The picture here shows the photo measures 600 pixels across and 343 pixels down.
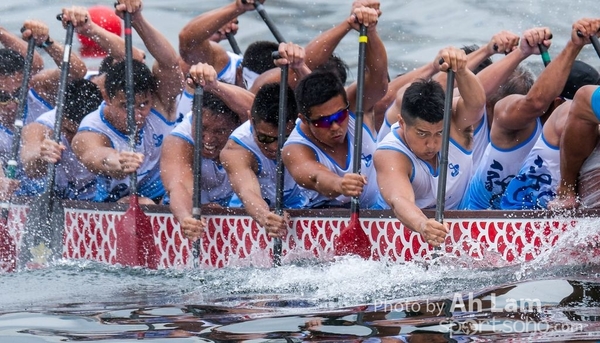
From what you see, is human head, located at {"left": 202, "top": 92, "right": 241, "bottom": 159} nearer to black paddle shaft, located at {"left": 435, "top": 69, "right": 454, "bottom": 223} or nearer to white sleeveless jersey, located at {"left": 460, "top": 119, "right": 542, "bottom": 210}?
white sleeveless jersey, located at {"left": 460, "top": 119, "right": 542, "bottom": 210}

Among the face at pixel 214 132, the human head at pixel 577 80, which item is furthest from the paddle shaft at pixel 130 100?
the human head at pixel 577 80

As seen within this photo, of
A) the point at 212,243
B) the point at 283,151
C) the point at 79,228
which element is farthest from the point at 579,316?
the point at 79,228

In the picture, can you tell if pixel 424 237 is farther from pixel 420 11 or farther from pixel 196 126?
pixel 420 11

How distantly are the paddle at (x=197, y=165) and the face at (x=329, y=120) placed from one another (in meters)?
0.64

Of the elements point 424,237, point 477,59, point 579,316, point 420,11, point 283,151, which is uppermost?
point 420,11

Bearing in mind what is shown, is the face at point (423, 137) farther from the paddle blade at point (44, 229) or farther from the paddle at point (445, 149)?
the paddle blade at point (44, 229)

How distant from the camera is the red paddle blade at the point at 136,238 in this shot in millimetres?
5586

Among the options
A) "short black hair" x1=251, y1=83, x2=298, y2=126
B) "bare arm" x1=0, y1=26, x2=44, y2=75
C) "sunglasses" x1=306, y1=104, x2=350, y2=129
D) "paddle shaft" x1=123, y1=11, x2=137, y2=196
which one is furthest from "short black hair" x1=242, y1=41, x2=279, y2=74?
"bare arm" x1=0, y1=26, x2=44, y2=75

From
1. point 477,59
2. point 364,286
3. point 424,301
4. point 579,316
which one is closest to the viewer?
point 579,316

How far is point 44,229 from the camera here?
20.0 ft

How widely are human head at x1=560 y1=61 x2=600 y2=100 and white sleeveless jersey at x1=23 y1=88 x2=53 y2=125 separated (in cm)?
335

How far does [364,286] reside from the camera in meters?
4.27

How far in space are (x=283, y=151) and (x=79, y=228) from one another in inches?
59.1

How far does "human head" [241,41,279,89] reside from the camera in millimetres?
6355
